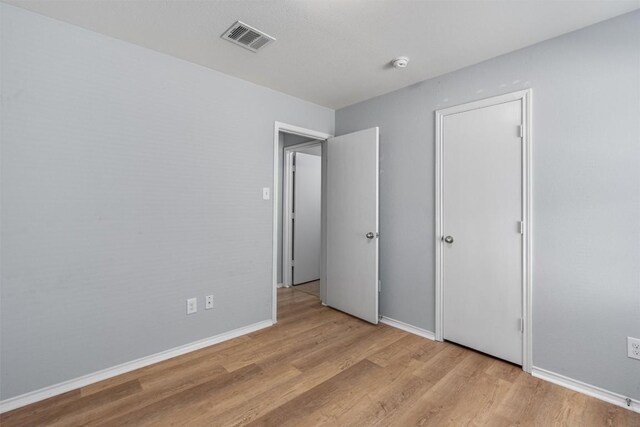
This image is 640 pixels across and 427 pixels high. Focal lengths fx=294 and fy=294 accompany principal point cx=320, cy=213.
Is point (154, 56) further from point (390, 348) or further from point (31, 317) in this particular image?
point (390, 348)

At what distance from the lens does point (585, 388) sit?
6.34 ft

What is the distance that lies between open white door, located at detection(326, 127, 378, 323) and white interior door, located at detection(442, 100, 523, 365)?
0.71m

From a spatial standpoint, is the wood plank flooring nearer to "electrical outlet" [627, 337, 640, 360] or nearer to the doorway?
the doorway

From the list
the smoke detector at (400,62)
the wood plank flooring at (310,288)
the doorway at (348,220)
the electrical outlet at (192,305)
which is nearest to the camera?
the smoke detector at (400,62)

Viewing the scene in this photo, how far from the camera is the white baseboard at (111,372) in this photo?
178 centimetres

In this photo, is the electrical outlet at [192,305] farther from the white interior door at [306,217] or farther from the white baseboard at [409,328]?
the white interior door at [306,217]

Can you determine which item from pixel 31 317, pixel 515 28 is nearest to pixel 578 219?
pixel 515 28

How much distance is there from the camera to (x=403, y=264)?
2.98m

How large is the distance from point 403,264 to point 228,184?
74.1 inches

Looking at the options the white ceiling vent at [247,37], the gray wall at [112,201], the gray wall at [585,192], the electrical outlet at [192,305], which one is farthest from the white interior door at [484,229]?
the electrical outlet at [192,305]

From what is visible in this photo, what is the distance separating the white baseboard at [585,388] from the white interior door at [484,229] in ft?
0.50

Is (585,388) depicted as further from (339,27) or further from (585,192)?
(339,27)

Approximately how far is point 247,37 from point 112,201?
4.97ft

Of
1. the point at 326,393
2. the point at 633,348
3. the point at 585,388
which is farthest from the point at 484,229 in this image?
the point at 326,393
